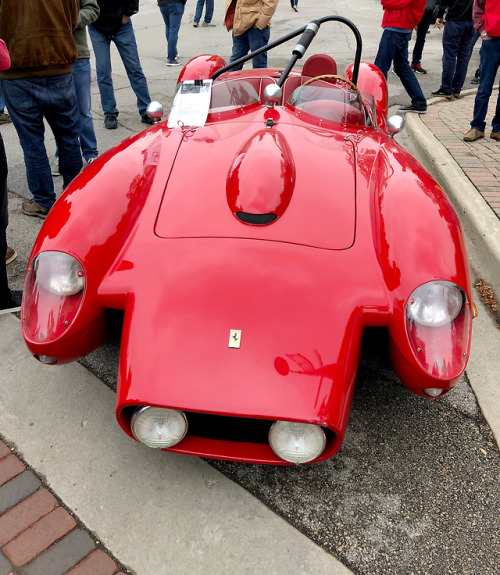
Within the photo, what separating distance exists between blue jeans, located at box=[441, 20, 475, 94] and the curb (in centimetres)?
196

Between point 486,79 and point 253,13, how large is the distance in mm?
2633

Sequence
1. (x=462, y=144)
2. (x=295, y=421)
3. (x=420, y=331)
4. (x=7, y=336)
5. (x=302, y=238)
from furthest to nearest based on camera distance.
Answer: (x=462, y=144) < (x=7, y=336) < (x=302, y=238) < (x=420, y=331) < (x=295, y=421)

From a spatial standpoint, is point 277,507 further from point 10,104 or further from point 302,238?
point 10,104

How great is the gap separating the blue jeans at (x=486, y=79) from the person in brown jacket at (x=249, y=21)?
2.28 meters

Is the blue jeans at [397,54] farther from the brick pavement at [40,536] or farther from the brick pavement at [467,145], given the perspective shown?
the brick pavement at [40,536]

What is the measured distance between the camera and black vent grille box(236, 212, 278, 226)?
209 cm

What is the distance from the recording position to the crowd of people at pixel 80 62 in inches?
130

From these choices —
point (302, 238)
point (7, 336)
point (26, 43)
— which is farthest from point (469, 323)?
point (26, 43)

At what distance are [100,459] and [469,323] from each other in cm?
156

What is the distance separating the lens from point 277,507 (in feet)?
6.34

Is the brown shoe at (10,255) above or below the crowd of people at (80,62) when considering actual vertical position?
below

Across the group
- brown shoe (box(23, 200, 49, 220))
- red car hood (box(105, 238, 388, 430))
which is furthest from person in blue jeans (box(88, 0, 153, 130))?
red car hood (box(105, 238, 388, 430))

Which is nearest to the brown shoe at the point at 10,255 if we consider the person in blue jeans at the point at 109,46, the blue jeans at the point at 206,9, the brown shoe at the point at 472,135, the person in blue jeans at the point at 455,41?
the person in blue jeans at the point at 109,46

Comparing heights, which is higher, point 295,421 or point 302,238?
point 302,238
